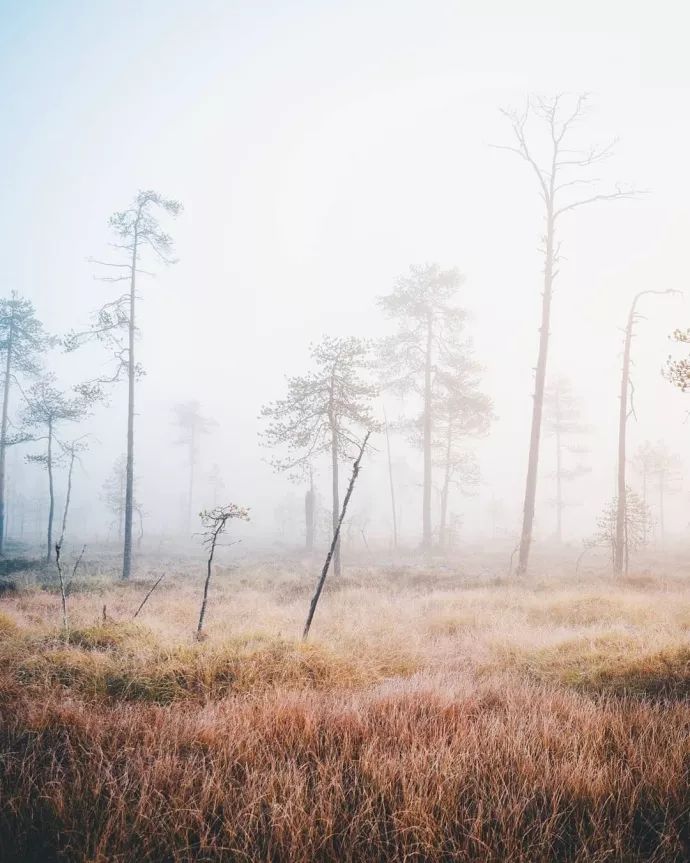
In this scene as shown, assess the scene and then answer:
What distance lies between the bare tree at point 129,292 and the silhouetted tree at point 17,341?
959 cm

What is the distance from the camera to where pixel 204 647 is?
5.34 metres

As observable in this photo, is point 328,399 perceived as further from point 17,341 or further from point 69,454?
point 17,341

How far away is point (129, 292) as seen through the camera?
16.5 metres

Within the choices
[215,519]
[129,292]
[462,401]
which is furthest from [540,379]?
[129,292]

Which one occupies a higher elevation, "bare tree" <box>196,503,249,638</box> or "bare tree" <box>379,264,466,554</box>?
"bare tree" <box>379,264,466,554</box>

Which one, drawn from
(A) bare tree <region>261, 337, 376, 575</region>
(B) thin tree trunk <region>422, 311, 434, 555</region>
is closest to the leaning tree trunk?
(A) bare tree <region>261, 337, 376, 575</region>

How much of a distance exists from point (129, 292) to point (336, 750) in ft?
58.5

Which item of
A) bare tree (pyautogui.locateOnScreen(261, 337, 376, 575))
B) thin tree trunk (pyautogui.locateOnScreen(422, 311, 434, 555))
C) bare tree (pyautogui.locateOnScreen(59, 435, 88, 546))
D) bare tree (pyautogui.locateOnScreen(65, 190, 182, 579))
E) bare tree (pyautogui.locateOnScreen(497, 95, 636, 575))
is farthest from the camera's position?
thin tree trunk (pyautogui.locateOnScreen(422, 311, 434, 555))

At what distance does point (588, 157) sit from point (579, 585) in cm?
1371

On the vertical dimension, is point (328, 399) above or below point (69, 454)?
above

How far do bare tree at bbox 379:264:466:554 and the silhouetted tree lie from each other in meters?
19.6

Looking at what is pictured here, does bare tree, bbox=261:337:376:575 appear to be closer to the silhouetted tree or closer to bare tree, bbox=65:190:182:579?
bare tree, bbox=65:190:182:579

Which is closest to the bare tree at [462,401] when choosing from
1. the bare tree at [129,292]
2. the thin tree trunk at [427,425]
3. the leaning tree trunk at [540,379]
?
the thin tree trunk at [427,425]

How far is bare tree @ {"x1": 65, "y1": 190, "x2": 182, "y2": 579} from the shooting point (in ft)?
52.0
